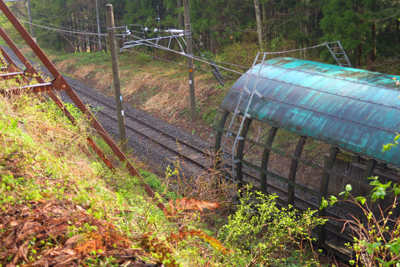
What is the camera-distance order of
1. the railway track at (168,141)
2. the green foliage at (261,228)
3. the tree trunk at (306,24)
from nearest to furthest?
1. the green foliage at (261,228)
2. the railway track at (168,141)
3. the tree trunk at (306,24)

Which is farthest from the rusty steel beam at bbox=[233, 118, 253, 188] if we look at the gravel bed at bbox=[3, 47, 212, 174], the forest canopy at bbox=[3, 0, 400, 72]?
the forest canopy at bbox=[3, 0, 400, 72]

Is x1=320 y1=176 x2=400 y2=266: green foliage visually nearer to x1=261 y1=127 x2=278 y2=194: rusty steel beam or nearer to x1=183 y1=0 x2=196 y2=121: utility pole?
x1=261 y1=127 x2=278 y2=194: rusty steel beam

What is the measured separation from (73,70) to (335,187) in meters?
30.3

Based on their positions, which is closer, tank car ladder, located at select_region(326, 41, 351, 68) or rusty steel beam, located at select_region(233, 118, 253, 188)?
rusty steel beam, located at select_region(233, 118, 253, 188)

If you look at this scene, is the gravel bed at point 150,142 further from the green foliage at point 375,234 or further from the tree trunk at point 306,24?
the tree trunk at point 306,24

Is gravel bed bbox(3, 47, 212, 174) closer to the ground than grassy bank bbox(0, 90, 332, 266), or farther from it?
closer to the ground

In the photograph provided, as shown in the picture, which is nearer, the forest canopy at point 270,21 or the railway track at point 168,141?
the railway track at point 168,141

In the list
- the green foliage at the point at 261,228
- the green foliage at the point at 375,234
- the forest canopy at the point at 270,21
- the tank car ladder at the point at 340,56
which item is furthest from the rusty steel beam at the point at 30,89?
the forest canopy at the point at 270,21

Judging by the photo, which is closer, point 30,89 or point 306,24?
point 30,89

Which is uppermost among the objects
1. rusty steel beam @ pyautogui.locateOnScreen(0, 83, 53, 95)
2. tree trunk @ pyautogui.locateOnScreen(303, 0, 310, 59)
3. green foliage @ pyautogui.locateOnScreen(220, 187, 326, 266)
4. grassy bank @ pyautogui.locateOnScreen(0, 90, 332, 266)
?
tree trunk @ pyautogui.locateOnScreen(303, 0, 310, 59)

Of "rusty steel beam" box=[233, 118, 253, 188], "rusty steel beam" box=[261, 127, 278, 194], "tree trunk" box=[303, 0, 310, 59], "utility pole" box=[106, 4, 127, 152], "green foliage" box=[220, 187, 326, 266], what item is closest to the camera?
"green foliage" box=[220, 187, 326, 266]

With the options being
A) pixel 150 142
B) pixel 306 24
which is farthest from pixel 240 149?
pixel 306 24


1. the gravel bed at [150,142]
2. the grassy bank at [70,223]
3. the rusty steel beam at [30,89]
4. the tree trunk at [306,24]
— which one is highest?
the tree trunk at [306,24]

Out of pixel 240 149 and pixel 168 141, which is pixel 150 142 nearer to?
pixel 168 141
